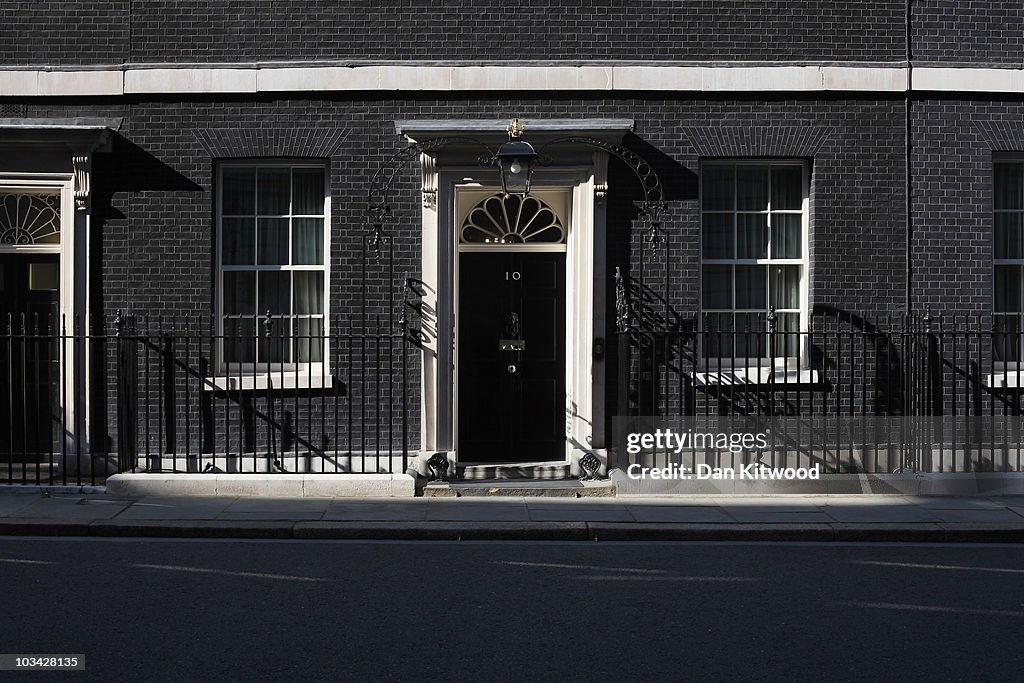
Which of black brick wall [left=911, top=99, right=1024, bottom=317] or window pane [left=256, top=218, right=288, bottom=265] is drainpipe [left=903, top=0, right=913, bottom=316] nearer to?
black brick wall [left=911, top=99, right=1024, bottom=317]

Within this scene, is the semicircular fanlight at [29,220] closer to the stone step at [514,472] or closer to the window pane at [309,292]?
the window pane at [309,292]

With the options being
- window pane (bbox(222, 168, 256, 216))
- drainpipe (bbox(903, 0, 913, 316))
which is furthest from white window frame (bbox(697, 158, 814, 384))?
window pane (bbox(222, 168, 256, 216))

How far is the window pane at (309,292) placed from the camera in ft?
39.6

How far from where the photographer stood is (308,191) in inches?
474

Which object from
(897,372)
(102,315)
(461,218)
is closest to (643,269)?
(461,218)

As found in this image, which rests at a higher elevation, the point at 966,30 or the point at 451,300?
the point at 966,30

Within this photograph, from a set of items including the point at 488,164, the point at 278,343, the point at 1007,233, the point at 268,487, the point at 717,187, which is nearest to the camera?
the point at 268,487

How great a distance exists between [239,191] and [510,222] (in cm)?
293

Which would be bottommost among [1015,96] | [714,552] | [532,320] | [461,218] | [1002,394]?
[714,552]

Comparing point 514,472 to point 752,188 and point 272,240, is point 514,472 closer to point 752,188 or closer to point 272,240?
point 272,240

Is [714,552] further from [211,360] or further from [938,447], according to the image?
[211,360]

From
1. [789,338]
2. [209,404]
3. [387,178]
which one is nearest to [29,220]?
[209,404]

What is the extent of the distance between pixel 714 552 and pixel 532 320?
12.9 ft

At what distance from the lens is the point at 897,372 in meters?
12.0
